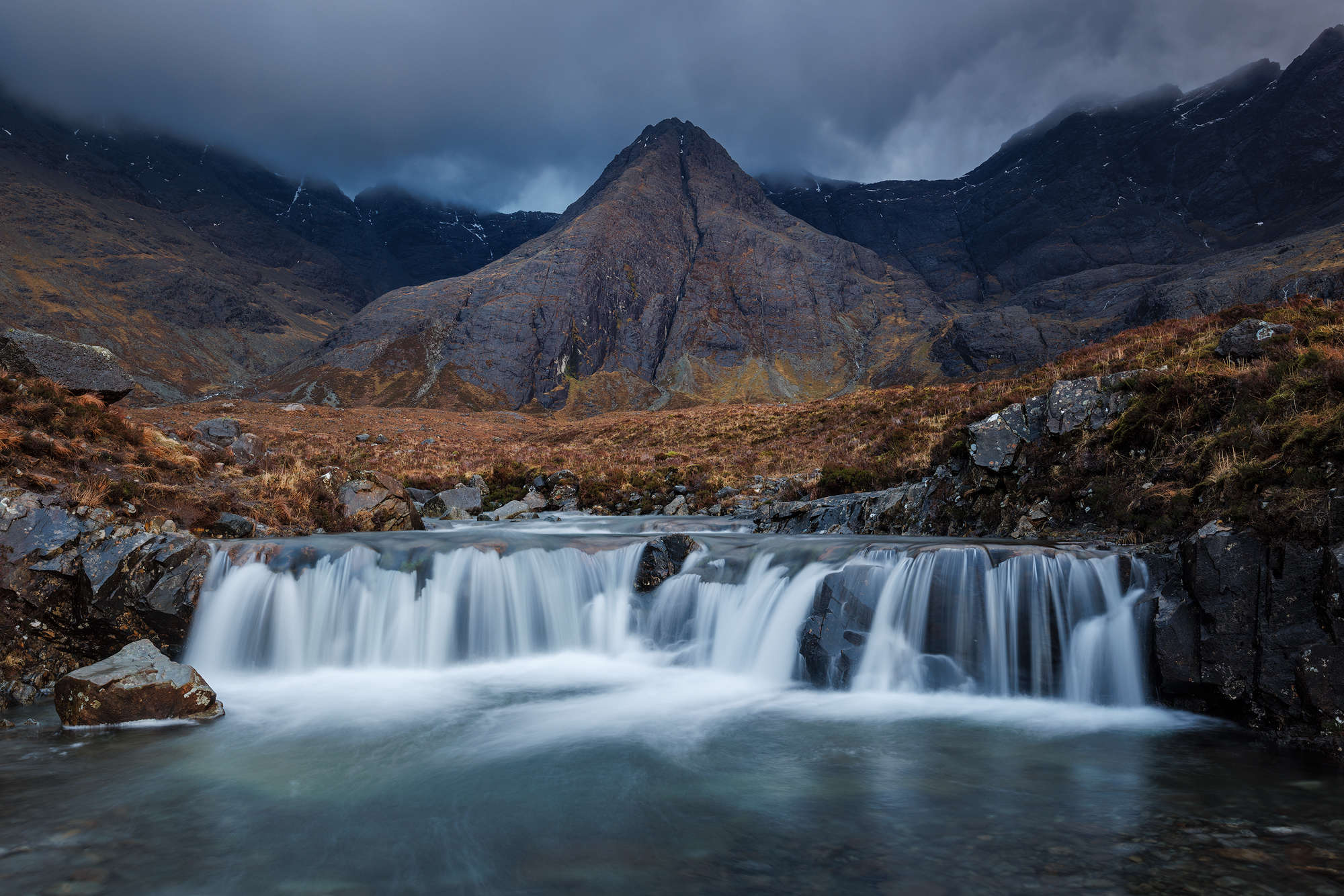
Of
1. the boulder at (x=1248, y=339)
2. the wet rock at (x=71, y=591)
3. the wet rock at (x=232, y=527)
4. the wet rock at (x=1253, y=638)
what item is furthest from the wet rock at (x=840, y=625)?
the wet rock at (x=232, y=527)

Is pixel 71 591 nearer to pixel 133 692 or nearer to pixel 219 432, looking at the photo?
pixel 133 692

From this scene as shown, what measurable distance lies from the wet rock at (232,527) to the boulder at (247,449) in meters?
4.81

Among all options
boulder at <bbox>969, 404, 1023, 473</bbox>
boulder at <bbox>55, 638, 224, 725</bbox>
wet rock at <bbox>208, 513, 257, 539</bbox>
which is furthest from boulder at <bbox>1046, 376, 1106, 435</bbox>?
wet rock at <bbox>208, 513, 257, 539</bbox>

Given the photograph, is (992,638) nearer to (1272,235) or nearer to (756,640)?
(756,640)

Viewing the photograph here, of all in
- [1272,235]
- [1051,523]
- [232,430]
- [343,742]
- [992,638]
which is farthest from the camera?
[1272,235]

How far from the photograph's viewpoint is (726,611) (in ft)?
38.2

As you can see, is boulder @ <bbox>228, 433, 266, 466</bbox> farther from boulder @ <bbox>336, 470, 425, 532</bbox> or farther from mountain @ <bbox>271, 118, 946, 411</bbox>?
mountain @ <bbox>271, 118, 946, 411</bbox>

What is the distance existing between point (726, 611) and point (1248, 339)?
10.2 m

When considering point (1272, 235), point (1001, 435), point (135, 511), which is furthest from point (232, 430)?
point (1272, 235)

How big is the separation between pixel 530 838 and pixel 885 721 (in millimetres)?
4913

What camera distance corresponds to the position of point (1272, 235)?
6585 inches

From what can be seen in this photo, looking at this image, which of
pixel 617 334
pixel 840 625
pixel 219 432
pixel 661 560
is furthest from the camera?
pixel 617 334

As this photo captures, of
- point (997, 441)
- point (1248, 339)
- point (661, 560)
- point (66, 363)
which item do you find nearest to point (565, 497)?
point (661, 560)

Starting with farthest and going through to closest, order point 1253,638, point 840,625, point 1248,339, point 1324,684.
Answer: point 1248,339 < point 840,625 < point 1253,638 < point 1324,684
